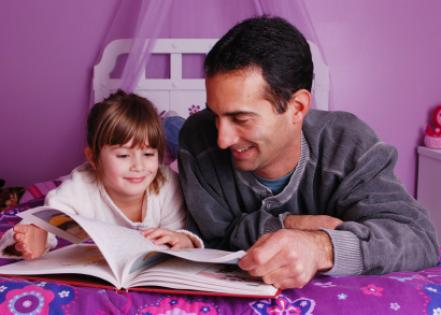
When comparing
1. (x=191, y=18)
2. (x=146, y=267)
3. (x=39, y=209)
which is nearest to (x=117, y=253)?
(x=146, y=267)

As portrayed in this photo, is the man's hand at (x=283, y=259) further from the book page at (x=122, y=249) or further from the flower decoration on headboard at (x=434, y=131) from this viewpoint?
the flower decoration on headboard at (x=434, y=131)

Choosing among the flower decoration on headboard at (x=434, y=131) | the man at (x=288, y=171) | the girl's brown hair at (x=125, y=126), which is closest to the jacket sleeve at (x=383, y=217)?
the man at (x=288, y=171)

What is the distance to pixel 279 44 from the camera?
1.09m

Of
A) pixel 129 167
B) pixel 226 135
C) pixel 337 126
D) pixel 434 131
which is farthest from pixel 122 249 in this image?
pixel 434 131

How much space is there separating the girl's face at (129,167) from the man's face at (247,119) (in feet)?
0.99

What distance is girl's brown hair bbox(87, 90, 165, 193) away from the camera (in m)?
1.35

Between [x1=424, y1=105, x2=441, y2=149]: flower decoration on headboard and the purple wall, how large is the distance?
4 cm

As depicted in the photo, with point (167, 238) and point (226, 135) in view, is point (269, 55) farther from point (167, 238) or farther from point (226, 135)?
point (167, 238)

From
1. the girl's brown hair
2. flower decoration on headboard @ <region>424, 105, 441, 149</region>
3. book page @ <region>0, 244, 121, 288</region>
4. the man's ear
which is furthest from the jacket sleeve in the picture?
flower decoration on headboard @ <region>424, 105, 441, 149</region>

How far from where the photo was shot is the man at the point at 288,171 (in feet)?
3.08

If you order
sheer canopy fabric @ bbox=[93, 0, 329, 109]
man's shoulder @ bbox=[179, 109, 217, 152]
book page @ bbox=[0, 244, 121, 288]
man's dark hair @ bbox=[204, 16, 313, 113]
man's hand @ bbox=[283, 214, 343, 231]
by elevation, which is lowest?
book page @ bbox=[0, 244, 121, 288]

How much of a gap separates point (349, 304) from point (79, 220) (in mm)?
466

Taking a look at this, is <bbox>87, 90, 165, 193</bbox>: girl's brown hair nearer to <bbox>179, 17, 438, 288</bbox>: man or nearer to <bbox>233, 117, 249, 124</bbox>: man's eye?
<bbox>179, 17, 438, 288</bbox>: man

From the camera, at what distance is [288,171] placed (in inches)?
48.3
